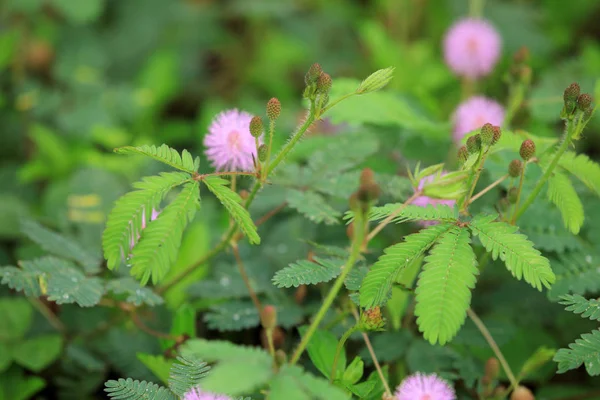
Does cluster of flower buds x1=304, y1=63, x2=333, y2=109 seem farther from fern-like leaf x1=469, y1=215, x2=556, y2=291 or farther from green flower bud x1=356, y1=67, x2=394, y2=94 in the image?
fern-like leaf x1=469, y1=215, x2=556, y2=291

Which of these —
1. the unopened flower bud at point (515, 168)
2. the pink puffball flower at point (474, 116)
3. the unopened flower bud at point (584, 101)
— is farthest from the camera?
the pink puffball flower at point (474, 116)

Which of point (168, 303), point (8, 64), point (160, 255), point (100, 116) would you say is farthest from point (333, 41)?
point (160, 255)

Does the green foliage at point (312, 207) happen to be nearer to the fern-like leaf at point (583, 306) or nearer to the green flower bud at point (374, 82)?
the green flower bud at point (374, 82)

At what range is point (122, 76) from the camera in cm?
282

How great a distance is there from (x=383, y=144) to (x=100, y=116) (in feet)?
3.58

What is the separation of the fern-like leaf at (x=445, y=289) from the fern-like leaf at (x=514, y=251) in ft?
0.15

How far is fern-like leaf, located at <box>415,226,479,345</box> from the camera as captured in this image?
97 cm

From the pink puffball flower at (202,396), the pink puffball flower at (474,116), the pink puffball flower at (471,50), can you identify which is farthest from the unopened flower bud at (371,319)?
the pink puffball flower at (471,50)

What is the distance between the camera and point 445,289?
100 cm

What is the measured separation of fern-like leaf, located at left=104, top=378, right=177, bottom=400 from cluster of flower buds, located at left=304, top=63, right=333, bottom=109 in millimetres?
581

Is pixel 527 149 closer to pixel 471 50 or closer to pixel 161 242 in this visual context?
pixel 161 242

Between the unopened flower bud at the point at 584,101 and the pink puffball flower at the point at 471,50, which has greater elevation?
the pink puffball flower at the point at 471,50

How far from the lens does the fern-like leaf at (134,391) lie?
42.6 inches

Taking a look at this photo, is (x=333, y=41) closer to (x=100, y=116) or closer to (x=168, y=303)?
(x=100, y=116)
